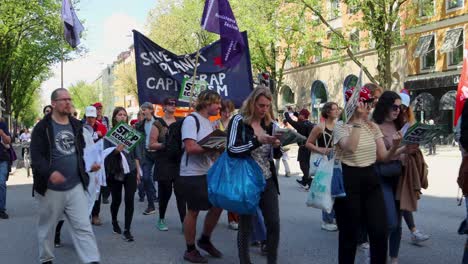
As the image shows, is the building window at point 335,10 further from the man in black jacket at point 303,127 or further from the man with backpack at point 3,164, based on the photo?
the man with backpack at point 3,164

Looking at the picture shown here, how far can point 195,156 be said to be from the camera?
608cm

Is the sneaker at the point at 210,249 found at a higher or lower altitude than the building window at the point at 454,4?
lower

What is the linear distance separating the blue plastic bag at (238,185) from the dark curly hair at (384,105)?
1269mm

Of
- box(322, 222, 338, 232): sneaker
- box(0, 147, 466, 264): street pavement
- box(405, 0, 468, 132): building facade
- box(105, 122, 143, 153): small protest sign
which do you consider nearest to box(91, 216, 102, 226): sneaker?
box(0, 147, 466, 264): street pavement

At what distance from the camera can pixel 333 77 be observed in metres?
40.5

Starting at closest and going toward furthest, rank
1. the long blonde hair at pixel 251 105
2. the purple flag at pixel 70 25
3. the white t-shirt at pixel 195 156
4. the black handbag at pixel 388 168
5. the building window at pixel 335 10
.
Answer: the long blonde hair at pixel 251 105, the black handbag at pixel 388 168, the white t-shirt at pixel 195 156, the purple flag at pixel 70 25, the building window at pixel 335 10

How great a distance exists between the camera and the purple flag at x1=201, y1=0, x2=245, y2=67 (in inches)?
331

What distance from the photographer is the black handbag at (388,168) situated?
210 inches

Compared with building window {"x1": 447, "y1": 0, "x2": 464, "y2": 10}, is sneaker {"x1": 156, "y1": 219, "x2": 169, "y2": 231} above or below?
below

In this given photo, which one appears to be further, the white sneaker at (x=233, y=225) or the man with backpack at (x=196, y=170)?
the white sneaker at (x=233, y=225)

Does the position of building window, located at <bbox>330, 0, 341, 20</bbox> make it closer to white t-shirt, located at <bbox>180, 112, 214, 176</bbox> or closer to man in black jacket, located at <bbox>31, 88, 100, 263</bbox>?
white t-shirt, located at <bbox>180, 112, 214, 176</bbox>

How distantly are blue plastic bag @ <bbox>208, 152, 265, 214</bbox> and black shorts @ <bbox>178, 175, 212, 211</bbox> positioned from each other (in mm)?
998

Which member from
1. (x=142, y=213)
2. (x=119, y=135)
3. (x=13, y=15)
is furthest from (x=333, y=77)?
(x=119, y=135)

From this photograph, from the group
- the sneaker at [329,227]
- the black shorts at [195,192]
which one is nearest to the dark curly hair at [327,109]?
the sneaker at [329,227]
